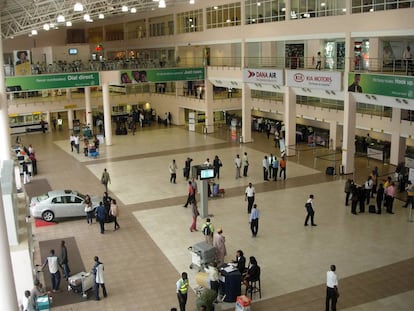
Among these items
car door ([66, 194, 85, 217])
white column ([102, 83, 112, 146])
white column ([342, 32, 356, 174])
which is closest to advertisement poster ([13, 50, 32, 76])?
white column ([102, 83, 112, 146])

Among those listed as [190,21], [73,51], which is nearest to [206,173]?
[190,21]

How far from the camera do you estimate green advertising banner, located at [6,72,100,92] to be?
33.2 m

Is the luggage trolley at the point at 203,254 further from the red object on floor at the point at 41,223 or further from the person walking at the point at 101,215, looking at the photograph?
the red object on floor at the point at 41,223

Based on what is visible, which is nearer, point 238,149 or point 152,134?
point 238,149

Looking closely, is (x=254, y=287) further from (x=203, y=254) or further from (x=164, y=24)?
(x=164, y=24)

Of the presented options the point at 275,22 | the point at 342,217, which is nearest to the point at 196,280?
the point at 342,217

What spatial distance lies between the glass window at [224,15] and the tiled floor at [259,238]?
12.6 meters

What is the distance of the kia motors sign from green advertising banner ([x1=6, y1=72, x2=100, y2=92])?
14.4m

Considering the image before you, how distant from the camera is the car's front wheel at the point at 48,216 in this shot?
65.2 ft

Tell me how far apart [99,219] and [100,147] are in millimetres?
17820

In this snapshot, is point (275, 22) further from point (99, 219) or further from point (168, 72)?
point (99, 219)

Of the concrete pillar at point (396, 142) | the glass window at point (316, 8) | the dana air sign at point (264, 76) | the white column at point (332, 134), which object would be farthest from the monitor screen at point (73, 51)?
the concrete pillar at point (396, 142)

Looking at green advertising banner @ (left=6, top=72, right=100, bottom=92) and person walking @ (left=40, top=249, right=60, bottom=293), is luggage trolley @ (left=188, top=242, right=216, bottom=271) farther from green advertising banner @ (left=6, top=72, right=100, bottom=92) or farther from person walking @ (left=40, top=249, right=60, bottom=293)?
green advertising banner @ (left=6, top=72, right=100, bottom=92)

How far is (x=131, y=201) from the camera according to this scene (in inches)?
886
